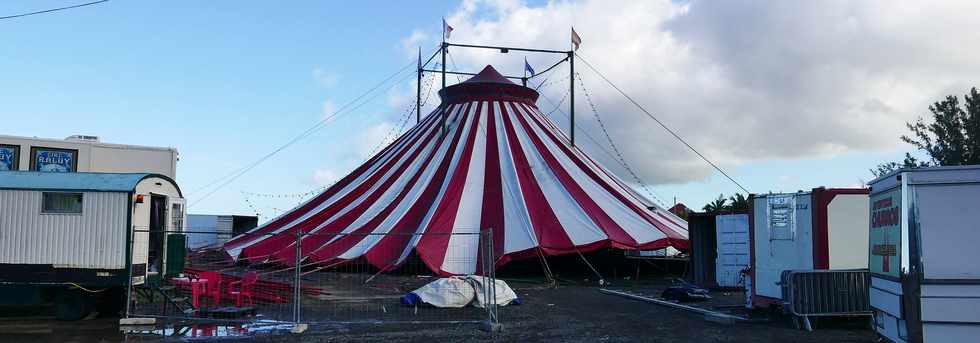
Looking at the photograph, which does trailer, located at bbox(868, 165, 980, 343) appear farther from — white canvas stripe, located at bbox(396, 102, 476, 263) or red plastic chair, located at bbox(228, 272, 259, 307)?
white canvas stripe, located at bbox(396, 102, 476, 263)

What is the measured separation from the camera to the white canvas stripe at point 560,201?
17281mm

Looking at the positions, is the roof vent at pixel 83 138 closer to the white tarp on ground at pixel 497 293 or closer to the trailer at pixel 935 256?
the white tarp on ground at pixel 497 293

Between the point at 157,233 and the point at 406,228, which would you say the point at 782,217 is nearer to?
the point at 406,228

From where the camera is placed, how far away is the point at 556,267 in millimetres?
18844

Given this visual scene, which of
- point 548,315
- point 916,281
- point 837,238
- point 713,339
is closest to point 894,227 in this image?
point 916,281

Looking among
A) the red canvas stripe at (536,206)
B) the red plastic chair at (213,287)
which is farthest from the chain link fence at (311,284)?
the red canvas stripe at (536,206)

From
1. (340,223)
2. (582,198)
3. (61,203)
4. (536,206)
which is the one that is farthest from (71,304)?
(582,198)

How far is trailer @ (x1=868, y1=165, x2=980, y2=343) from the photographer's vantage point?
260 inches

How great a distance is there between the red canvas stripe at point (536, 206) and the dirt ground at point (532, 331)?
5.17 meters

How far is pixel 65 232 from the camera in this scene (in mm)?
10672

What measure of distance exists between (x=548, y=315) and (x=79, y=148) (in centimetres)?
1210

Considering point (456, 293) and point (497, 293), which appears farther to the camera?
point (497, 293)

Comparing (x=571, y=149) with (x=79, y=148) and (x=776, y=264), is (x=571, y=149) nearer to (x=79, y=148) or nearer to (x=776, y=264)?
(x=776, y=264)

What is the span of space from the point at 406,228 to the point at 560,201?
12.7 feet
